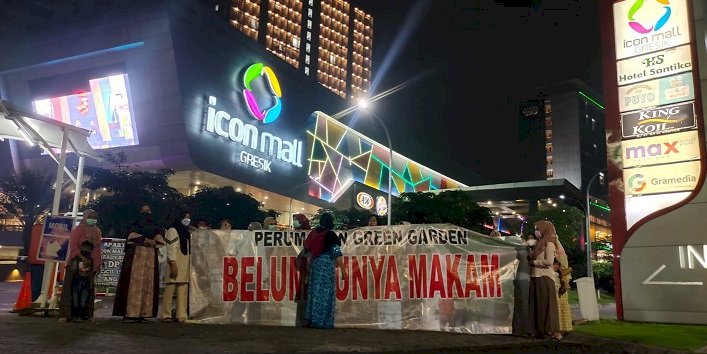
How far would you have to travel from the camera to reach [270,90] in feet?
190

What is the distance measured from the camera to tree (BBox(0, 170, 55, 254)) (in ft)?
139

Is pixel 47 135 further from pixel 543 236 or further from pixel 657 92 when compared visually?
pixel 657 92

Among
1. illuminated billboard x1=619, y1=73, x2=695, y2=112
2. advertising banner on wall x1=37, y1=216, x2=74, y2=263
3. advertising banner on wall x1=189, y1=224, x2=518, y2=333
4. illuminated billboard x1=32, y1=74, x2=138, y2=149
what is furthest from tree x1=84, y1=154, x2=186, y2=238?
illuminated billboard x1=619, y1=73, x2=695, y2=112

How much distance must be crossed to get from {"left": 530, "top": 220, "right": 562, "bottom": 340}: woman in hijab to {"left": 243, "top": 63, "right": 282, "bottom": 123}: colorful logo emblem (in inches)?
1909

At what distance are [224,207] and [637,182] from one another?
33386 millimetres

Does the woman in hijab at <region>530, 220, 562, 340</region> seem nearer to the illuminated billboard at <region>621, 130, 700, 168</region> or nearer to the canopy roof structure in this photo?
the illuminated billboard at <region>621, 130, 700, 168</region>

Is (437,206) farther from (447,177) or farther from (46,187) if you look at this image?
(447,177)

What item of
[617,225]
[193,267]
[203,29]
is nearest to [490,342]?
[193,267]

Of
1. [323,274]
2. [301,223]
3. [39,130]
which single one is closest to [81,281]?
[301,223]

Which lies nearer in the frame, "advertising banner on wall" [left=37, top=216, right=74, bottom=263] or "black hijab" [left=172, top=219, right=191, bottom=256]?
"black hijab" [left=172, top=219, right=191, bottom=256]

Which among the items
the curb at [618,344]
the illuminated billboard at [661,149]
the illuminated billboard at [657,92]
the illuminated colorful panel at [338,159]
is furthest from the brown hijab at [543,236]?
the illuminated colorful panel at [338,159]

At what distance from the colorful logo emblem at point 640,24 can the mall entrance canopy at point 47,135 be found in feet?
41.3

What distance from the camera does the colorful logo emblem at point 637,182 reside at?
1295 cm

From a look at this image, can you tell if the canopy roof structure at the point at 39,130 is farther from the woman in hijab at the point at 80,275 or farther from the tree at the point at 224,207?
the tree at the point at 224,207
